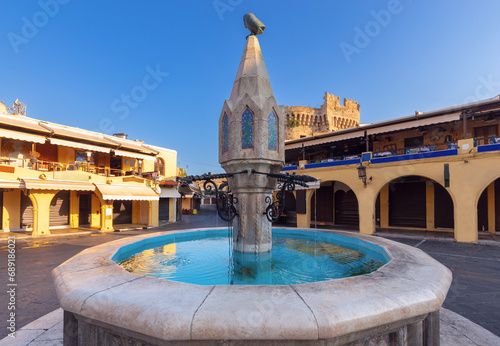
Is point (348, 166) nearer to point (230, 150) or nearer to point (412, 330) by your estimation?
point (230, 150)

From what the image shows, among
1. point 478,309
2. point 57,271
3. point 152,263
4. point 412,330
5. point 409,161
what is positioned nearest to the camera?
point 412,330

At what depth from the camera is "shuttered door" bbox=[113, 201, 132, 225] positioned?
834 inches

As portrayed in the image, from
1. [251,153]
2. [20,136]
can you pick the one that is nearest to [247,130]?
[251,153]

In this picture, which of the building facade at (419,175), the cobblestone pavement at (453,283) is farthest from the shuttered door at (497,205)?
the cobblestone pavement at (453,283)

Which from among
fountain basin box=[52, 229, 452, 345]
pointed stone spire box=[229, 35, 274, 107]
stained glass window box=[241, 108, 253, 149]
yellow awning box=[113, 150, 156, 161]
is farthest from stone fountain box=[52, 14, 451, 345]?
yellow awning box=[113, 150, 156, 161]

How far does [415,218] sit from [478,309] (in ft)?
47.1

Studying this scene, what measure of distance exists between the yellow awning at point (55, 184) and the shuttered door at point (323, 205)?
55.0 feet

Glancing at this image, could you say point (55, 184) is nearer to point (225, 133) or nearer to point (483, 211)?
point (225, 133)

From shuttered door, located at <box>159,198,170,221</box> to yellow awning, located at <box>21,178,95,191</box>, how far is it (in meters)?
7.23

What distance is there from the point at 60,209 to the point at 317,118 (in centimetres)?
3351

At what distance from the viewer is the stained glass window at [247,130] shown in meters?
4.93

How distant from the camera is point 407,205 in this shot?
58.0 ft

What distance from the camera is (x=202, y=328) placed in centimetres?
173

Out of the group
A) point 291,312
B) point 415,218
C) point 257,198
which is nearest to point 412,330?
point 291,312
